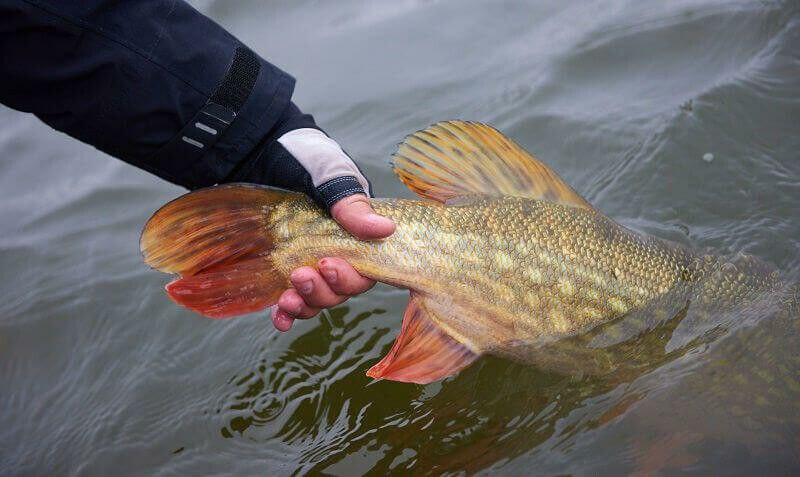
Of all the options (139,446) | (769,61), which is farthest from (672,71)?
(139,446)

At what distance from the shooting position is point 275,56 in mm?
5727

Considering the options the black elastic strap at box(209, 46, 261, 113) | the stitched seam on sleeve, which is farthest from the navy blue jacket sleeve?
the stitched seam on sleeve

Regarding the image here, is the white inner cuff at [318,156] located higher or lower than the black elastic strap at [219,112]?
lower

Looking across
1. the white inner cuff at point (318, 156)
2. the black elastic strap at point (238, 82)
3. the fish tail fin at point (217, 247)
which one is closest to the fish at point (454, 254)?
the fish tail fin at point (217, 247)

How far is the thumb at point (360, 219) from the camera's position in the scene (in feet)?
7.38

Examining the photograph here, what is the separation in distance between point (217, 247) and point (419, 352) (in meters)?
0.75

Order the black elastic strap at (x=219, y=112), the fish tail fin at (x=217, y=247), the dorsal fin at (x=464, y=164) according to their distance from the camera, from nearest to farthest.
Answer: the fish tail fin at (x=217, y=247) → the dorsal fin at (x=464, y=164) → the black elastic strap at (x=219, y=112)

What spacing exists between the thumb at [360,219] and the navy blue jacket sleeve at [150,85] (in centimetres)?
22

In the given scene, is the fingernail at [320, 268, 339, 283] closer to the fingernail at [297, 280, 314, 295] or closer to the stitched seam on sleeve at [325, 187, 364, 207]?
the fingernail at [297, 280, 314, 295]

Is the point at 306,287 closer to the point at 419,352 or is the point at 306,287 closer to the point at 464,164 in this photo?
the point at 419,352

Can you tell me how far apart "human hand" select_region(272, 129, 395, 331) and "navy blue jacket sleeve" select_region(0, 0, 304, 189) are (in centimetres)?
8

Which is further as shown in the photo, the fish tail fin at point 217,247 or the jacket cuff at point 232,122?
the jacket cuff at point 232,122

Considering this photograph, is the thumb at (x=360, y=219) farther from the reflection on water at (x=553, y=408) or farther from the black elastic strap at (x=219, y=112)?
the reflection on water at (x=553, y=408)

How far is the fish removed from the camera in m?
2.29
